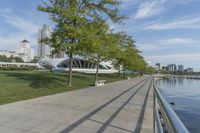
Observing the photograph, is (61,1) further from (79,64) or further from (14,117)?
(79,64)

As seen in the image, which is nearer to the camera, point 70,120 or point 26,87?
point 70,120

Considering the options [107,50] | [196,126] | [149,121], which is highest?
[107,50]

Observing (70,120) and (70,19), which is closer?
(70,120)

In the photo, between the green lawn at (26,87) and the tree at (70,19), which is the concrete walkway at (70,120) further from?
the tree at (70,19)

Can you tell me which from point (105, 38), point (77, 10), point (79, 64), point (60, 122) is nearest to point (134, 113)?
point (60, 122)

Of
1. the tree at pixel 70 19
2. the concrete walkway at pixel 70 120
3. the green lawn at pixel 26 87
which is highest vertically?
the tree at pixel 70 19

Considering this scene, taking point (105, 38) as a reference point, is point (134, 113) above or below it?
below

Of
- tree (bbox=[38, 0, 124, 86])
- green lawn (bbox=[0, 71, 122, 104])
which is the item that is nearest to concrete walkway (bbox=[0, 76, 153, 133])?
green lawn (bbox=[0, 71, 122, 104])

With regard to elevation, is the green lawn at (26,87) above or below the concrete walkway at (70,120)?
above

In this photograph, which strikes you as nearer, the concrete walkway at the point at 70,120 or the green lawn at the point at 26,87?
the concrete walkway at the point at 70,120

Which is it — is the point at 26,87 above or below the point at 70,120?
above

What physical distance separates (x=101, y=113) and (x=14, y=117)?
314 centimetres

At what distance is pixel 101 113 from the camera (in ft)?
33.0

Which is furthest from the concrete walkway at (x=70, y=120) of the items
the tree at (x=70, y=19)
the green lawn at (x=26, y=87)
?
the tree at (x=70, y=19)
